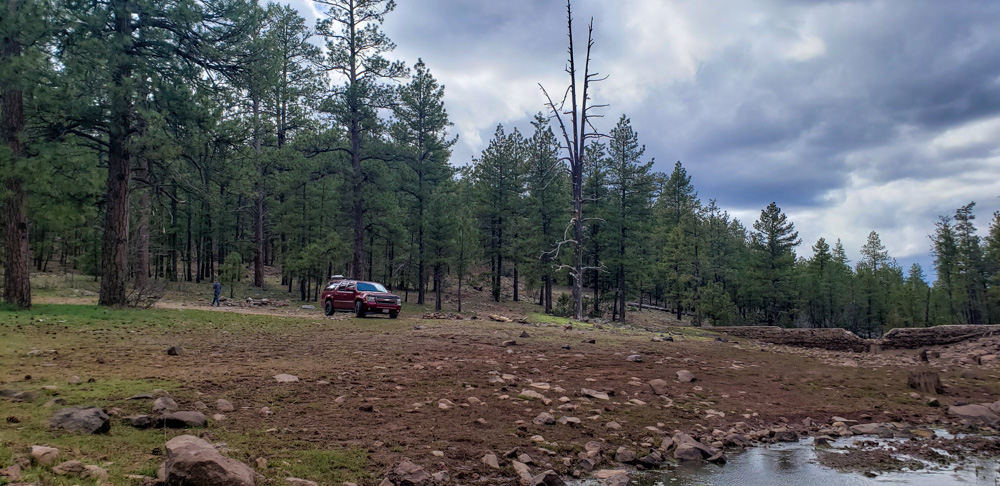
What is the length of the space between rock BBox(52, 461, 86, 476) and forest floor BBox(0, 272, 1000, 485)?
0.09 meters

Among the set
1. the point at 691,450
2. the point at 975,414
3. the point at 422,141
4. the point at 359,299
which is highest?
the point at 422,141

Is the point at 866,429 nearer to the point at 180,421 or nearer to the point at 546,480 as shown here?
the point at 546,480

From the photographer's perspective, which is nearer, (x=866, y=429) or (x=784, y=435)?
(x=784, y=435)

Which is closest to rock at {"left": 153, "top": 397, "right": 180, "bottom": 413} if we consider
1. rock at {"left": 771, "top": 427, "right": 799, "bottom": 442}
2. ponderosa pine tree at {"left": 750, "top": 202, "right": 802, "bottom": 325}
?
rock at {"left": 771, "top": 427, "right": 799, "bottom": 442}

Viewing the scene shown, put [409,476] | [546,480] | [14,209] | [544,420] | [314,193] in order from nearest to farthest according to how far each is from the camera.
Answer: [409,476] < [546,480] < [544,420] < [14,209] < [314,193]

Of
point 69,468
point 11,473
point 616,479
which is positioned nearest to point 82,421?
point 69,468

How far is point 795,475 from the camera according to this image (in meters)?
→ 5.63

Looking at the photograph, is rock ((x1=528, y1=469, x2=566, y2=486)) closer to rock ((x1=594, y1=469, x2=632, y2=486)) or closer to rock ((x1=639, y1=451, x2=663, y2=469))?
rock ((x1=594, y1=469, x2=632, y2=486))

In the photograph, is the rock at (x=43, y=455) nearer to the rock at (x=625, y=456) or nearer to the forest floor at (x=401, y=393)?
the forest floor at (x=401, y=393)

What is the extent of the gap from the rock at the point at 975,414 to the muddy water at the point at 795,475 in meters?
2.49

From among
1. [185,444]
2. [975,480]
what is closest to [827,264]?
[975,480]

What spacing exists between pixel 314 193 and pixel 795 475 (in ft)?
127

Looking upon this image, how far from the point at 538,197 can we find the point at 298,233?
64.8 feet

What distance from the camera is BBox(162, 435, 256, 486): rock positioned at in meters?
3.65
